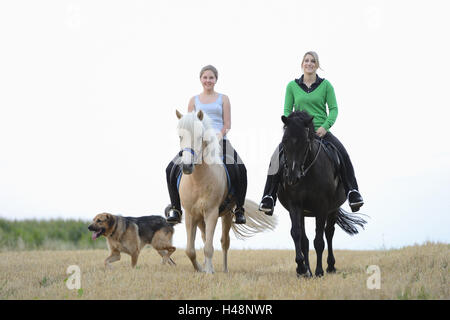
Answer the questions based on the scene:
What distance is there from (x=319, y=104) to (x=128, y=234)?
4.99 metres

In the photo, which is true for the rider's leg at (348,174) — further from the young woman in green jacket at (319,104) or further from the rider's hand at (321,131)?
the rider's hand at (321,131)

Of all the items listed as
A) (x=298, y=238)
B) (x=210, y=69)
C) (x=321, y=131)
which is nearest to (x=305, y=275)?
(x=298, y=238)

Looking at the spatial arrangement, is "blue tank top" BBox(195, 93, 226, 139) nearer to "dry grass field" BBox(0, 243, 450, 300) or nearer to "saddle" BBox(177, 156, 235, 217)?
"saddle" BBox(177, 156, 235, 217)

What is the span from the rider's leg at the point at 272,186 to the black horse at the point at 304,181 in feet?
0.38

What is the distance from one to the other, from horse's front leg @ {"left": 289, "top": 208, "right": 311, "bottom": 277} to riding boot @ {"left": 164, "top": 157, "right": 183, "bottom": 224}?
2.20 m

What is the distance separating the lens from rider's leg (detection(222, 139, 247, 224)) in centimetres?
859

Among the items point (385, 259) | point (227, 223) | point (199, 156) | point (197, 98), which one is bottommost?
point (385, 259)

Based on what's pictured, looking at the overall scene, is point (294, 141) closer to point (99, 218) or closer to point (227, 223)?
point (227, 223)

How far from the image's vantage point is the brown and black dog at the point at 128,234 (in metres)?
10.2

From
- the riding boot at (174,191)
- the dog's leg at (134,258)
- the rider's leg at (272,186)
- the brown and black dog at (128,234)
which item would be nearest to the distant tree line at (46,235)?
the brown and black dog at (128,234)

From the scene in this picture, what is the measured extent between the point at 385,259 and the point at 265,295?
18.8ft

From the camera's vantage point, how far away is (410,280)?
692 cm

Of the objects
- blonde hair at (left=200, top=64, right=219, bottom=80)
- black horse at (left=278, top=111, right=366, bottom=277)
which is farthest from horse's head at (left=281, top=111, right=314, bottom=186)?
blonde hair at (left=200, top=64, right=219, bottom=80)
